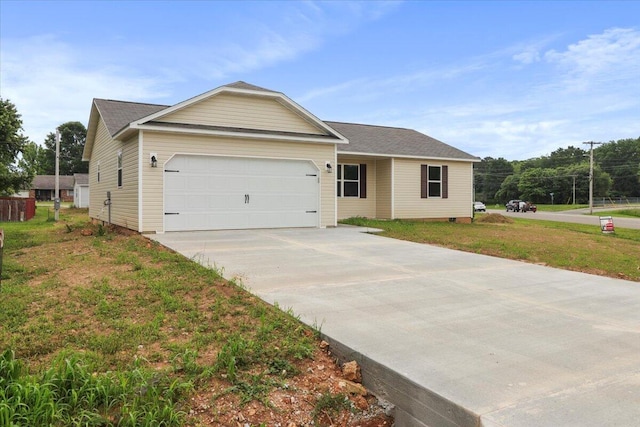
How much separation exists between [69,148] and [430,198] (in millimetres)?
63280

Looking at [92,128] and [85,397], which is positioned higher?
[92,128]

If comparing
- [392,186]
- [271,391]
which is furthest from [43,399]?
[392,186]

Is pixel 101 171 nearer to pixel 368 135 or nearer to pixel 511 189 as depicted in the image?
pixel 368 135

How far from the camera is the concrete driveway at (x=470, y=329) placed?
2729 millimetres

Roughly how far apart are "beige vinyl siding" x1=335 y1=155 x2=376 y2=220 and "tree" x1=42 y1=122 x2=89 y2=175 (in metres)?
57.0

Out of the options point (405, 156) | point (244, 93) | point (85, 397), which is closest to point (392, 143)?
point (405, 156)

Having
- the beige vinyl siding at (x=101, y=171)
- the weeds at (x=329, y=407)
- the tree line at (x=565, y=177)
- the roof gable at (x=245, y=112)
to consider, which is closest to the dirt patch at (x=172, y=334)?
the weeds at (x=329, y=407)

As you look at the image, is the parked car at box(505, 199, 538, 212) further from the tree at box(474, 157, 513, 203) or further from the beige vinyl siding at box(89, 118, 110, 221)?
the beige vinyl siding at box(89, 118, 110, 221)

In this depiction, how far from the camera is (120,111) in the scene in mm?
15648

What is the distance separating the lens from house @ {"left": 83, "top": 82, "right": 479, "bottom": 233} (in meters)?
11.7

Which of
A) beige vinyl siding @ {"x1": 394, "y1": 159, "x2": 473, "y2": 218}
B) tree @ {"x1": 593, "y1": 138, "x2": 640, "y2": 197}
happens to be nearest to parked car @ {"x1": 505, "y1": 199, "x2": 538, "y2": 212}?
beige vinyl siding @ {"x1": 394, "y1": 159, "x2": 473, "y2": 218}

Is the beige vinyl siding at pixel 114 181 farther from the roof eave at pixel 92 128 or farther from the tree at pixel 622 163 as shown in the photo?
the tree at pixel 622 163

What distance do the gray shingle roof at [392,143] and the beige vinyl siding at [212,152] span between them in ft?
7.72

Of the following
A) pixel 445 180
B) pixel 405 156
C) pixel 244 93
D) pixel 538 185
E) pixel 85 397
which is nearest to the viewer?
pixel 85 397
